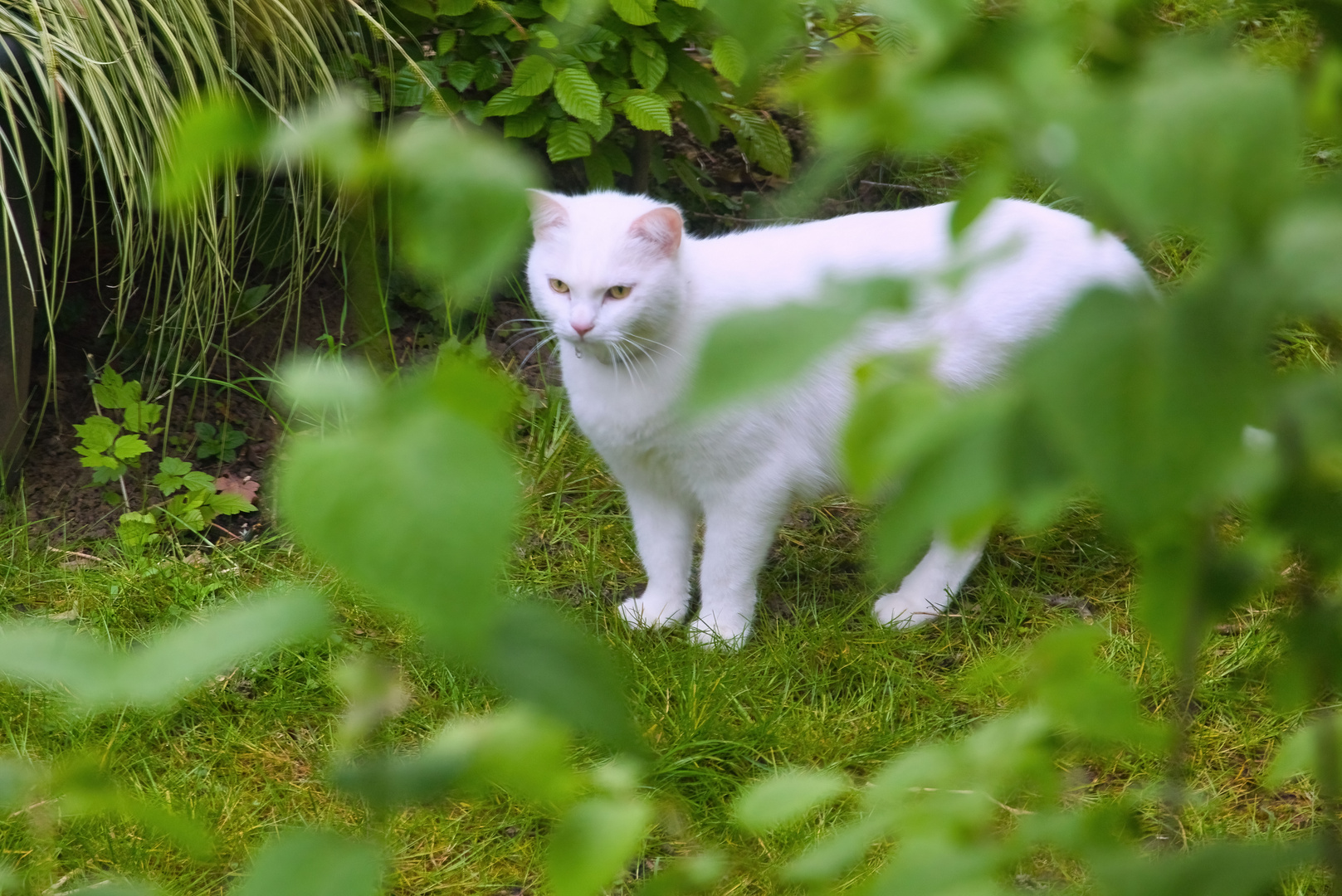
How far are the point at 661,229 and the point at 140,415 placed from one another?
122 centimetres

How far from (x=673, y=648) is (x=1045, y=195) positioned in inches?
66.1

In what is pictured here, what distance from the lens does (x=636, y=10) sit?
97.3 inches

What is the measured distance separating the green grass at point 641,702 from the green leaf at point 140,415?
0.27 metres

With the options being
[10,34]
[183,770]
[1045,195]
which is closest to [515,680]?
[183,770]

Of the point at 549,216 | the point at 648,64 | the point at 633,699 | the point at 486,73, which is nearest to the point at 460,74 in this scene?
the point at 486,73

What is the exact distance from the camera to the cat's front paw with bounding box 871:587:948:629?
2.19m

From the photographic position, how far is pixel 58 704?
1913mm

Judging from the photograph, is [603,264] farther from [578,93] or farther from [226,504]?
[226,504]

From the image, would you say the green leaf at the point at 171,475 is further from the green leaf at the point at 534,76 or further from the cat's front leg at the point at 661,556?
the green leaf at the point at 534,76

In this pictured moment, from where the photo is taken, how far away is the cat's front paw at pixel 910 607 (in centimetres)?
219

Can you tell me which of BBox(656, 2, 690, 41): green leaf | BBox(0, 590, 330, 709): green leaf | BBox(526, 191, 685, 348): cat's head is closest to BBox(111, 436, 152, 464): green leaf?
BBox(526, 191, 685, 348): cat's head

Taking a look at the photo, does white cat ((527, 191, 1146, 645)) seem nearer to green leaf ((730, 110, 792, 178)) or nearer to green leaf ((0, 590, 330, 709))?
green leaf ((730, 110, 792, 178))

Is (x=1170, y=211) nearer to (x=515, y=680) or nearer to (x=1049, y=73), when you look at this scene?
(x=1049, y=73)

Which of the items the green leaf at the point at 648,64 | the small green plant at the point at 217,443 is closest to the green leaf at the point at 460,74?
the green leaf at the point at 648,64
